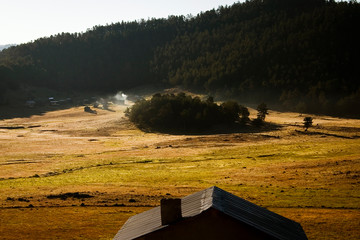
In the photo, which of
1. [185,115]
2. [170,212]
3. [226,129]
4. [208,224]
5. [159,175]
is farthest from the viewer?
[185,115]

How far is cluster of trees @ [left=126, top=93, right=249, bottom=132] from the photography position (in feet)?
408

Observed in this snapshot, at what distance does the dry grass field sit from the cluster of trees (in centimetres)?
714

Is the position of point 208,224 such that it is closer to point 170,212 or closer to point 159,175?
point 170,212

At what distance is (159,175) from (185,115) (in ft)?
199

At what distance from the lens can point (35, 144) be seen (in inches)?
4094

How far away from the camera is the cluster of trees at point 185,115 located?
124 m

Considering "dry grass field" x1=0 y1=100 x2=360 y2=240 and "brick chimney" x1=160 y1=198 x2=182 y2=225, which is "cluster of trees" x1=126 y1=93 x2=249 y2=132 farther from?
"brick chimney" x1=160 y1=198 x2=182 y2=225

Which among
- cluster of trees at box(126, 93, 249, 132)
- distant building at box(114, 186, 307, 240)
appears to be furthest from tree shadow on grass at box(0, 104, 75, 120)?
distant building at box(114, 186, 307, 240)

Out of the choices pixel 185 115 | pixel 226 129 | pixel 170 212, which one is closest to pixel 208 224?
pixel 170 212

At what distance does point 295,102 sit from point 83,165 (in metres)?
114

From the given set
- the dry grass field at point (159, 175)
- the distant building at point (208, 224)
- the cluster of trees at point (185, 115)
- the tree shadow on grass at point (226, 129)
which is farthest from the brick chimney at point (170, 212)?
the cluster of trees at point (185, 115)

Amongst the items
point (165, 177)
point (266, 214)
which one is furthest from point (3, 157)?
point (266, 214)

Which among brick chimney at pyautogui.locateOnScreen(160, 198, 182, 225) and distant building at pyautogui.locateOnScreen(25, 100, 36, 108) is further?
distant building at pyautogui.locateOnScreen(25, 100, 36, 108)

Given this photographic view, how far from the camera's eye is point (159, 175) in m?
64.1
